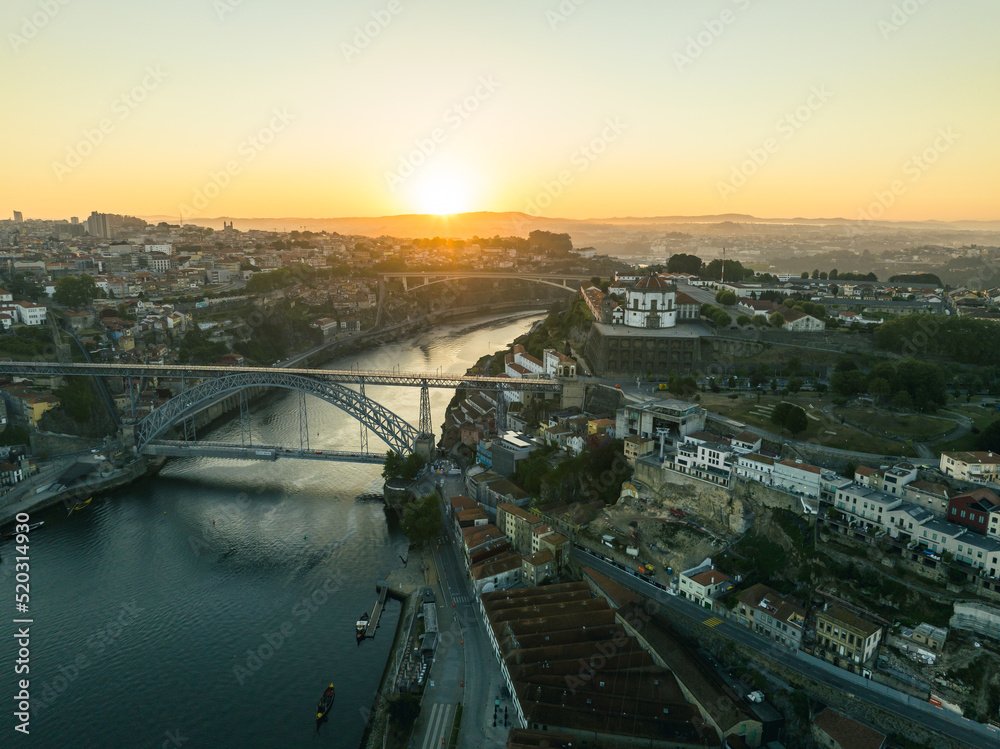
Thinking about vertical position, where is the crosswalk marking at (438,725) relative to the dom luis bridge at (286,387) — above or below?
below

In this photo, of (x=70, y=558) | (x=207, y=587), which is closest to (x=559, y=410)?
(x=207, y=587)

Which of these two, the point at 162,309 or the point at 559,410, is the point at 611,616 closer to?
the point at 559,410

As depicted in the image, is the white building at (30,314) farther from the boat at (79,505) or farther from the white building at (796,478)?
the white building at (796,478)

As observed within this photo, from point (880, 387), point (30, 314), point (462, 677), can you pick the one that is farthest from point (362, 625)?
point (30, 314)

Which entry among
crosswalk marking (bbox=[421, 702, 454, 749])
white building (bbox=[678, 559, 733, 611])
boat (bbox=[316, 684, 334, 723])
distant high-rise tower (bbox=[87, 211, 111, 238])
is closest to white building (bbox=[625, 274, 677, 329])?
white building (bbox=[678, 559, 733, 611])

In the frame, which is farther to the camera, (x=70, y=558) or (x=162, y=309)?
(x=162, y=309)

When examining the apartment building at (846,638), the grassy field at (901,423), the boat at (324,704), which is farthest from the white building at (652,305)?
the boat at (324,704)
